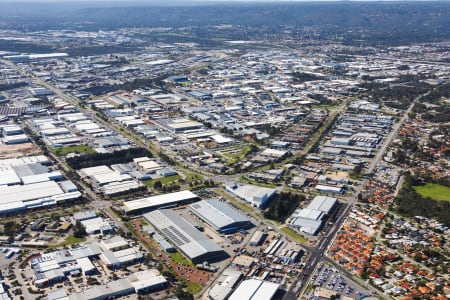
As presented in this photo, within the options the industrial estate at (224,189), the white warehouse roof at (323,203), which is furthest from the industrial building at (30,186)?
the white warehouse roof at (323,203)

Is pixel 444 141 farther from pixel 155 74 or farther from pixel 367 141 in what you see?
pixel 155 74

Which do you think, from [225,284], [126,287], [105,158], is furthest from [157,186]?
[225,284]

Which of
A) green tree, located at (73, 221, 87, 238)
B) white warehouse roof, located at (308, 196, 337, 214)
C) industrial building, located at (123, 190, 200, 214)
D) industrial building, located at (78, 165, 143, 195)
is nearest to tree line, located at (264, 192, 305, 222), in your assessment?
white warehouse roof, located at (308, 196, 337, 214)

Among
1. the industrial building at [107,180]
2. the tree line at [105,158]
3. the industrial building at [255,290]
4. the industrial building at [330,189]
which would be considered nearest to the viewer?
the industrial building at [255,290]

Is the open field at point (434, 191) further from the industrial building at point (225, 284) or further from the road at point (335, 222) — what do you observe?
the industrial building at point (225, 284)

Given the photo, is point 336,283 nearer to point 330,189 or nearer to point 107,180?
point 330,189

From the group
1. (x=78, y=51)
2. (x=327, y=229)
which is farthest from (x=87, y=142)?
(x=78, y=51)
